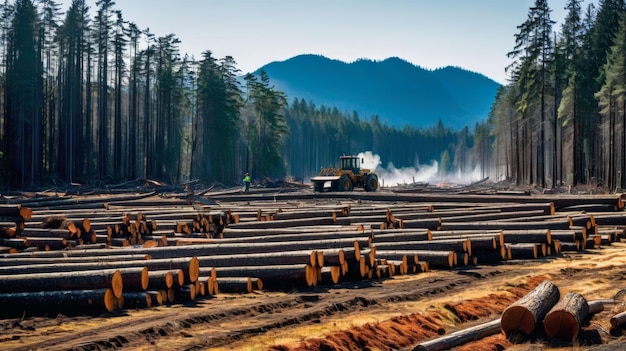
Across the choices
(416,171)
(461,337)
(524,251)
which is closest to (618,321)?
(461,337)

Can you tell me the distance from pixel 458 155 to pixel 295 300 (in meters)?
166

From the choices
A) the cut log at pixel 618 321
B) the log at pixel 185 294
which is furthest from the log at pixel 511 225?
the log at pixel 185 294

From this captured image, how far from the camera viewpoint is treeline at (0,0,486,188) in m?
48.2

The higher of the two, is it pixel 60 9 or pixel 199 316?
pixel 60 9

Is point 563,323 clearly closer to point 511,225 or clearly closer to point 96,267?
point 96,267

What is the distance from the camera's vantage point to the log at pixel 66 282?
1030cm

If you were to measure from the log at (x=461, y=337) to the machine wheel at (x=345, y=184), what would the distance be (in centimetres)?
3112

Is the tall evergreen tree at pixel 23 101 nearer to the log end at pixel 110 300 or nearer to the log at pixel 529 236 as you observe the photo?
the log at pixel 529 236

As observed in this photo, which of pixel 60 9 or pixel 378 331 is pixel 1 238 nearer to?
pixel 378 331

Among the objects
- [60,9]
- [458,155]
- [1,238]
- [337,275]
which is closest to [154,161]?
[60,9]

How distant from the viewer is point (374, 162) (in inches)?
5979

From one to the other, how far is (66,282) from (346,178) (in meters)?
31.7

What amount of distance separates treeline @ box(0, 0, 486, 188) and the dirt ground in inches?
1514

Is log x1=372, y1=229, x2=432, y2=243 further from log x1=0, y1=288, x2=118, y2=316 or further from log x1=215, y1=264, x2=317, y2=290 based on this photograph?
log x1=0, y1=288, x2=118, y2=316
